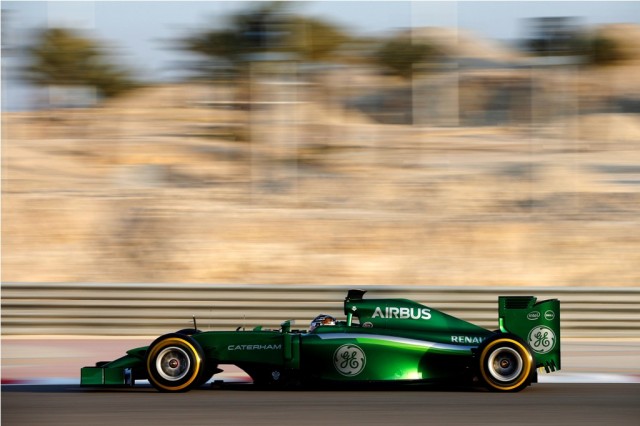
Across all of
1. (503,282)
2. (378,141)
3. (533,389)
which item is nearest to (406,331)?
(533,389)

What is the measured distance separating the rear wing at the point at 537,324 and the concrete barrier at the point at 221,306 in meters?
3.90

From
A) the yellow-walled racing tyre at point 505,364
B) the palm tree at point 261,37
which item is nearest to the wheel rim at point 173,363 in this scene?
the yellow-walled racing tyre at point 505,364

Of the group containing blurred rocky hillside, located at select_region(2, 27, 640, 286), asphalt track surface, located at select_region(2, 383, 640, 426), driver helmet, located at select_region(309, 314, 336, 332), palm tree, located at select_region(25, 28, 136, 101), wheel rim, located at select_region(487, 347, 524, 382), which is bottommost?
asphalt track surface, located at select_region(2, 383, 640, 426)

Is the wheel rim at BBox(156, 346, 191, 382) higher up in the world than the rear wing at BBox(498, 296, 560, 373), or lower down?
lower down

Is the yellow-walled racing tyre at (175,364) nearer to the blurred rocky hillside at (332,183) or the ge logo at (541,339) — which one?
the ge logo at (541,339)

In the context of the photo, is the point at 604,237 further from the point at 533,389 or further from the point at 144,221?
the point at 533,389

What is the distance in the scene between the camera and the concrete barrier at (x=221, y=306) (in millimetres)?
12516

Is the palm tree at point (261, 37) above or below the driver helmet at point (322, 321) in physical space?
above

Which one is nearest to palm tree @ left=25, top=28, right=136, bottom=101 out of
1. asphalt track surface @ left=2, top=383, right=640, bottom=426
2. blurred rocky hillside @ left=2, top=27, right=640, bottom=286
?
blurred rocky hillside @ left=2, top=27, right=640, bottom=286

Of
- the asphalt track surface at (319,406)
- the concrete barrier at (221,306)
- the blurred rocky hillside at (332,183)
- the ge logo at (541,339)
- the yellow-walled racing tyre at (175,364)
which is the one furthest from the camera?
the blurred rocky hillside at (332,183)

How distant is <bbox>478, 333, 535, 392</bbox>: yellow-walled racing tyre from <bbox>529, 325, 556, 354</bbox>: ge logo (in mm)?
290

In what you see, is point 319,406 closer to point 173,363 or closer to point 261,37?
point 173,363

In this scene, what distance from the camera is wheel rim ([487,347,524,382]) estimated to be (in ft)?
26.8

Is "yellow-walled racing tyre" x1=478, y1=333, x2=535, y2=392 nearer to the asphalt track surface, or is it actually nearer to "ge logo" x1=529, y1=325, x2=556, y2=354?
the asphalt track surface
